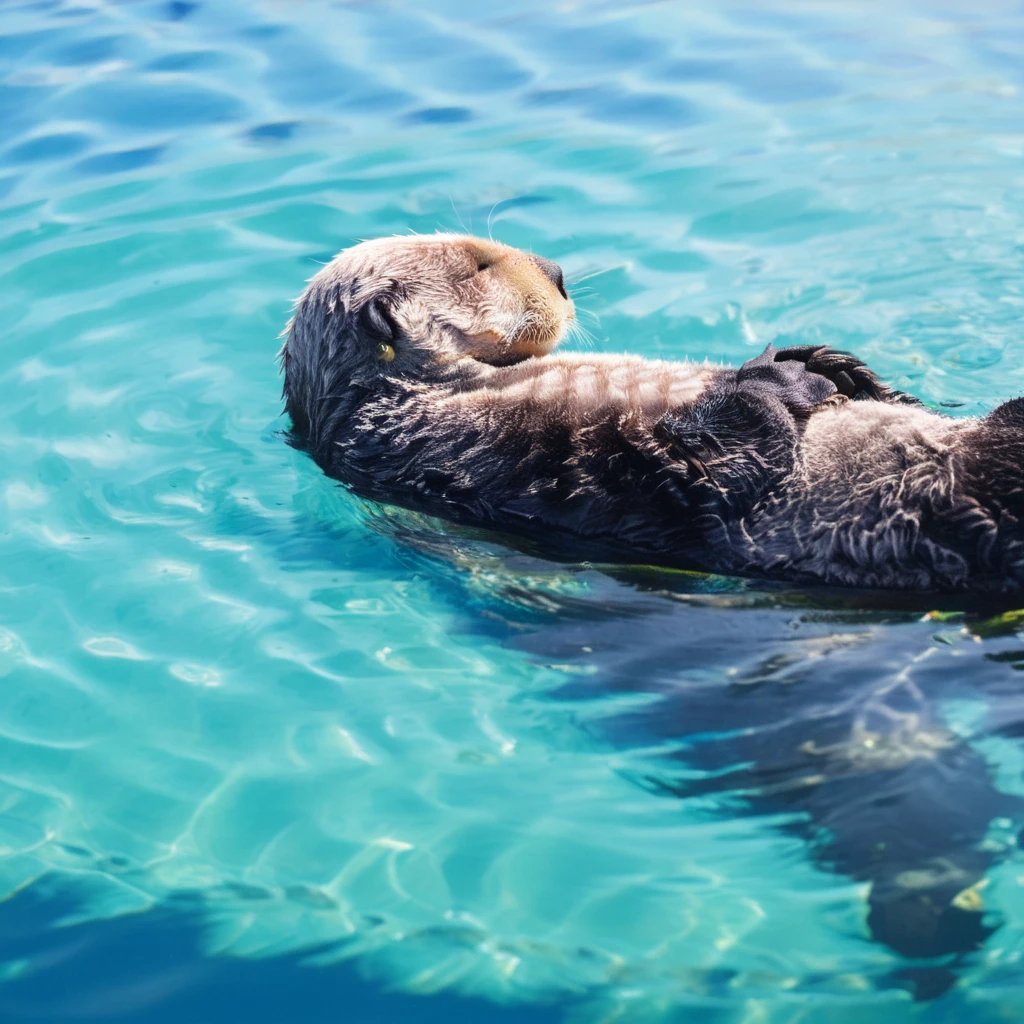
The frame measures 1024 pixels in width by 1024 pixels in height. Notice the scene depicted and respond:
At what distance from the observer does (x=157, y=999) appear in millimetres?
2914

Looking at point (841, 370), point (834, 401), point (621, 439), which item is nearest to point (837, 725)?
point (621, 439)

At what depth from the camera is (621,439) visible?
3795mm

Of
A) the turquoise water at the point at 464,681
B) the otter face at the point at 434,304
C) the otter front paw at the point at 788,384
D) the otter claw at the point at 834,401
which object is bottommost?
the turquoise water at the point at 464,681

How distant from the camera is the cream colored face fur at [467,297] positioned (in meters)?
4.50

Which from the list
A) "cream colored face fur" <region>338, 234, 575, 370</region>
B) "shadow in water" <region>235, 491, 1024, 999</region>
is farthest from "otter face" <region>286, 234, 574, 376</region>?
"shadow in water" <region>235, 491, 1024, 999</region>

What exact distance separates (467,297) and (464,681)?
156 centimetres

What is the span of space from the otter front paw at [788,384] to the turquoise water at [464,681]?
627 mm

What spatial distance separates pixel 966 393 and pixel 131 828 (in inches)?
145

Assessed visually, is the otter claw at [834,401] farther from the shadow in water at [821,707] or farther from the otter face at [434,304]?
the otter face at [434,304]

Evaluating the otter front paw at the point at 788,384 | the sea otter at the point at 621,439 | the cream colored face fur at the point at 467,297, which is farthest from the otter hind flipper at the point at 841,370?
the cream colored face fur at the point at 467,297

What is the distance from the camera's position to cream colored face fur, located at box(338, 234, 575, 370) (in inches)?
177

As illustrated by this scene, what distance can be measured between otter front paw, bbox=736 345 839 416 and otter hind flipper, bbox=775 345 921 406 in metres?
0.15

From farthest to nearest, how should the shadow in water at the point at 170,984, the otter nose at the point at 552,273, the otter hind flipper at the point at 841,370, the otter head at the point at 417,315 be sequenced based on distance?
the otter nose at the point at 552,273 < the otter head at the point at 417,315 < the otter hind flipper at the point at 841,370 < the shadow in water at the point at 170,984

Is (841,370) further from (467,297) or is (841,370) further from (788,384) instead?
(467,297)
